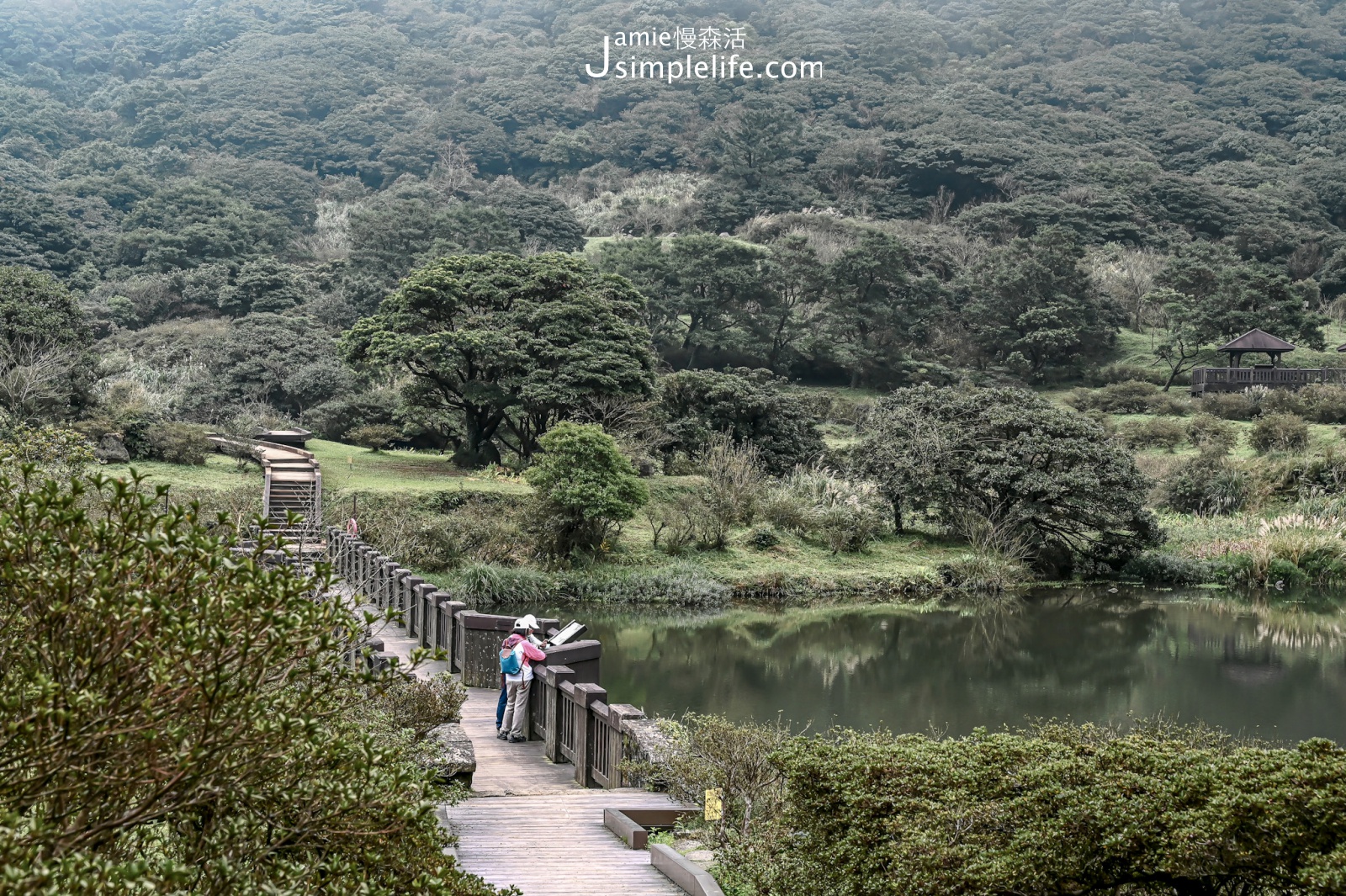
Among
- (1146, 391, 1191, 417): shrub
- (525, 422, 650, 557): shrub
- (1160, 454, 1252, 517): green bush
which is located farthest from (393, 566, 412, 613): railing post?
(1146, 391, 1191, 417): shrub

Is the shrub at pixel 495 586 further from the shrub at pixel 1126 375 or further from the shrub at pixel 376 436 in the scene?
the shrub at pixel 1126 375

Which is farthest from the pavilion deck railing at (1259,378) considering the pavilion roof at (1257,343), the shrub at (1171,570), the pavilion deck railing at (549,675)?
the pavilion deck railing at (549,675)

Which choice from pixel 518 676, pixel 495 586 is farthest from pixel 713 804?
pixel 495 586

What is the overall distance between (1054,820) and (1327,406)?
121ft

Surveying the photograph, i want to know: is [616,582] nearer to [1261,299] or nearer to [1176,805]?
[1176,805]

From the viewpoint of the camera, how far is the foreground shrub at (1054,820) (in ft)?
15.5

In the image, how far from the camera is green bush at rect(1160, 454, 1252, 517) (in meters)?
30.8

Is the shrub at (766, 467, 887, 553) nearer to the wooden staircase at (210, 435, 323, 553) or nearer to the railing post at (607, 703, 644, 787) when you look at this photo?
the wooden staircase at (210, 435, 323, 553)

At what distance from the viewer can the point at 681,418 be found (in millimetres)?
32594

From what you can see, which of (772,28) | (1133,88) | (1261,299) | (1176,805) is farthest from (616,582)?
(772,28)

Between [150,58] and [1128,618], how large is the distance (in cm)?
9617

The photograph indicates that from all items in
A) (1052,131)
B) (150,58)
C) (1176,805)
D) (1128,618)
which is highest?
(150,58)

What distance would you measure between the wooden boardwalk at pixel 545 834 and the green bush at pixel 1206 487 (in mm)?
24462

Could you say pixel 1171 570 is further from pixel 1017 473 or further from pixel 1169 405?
pixel 1169 405
